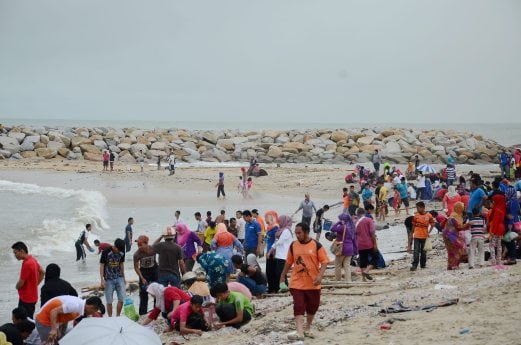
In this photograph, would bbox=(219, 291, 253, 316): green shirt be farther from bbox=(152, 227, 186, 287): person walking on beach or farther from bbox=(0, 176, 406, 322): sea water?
bbox=(0, 176, 406, 322): sea water

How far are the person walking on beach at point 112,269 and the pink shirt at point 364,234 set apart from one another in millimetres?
3989

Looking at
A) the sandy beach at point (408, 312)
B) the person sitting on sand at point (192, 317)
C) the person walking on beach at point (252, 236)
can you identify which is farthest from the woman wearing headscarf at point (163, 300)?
the person walking on beach at point (252, 236)

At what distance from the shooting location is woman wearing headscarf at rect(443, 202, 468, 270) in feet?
38.9

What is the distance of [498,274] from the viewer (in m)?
10.6

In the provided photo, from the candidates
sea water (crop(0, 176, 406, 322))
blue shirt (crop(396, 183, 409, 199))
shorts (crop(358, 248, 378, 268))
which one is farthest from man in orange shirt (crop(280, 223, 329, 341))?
blue shirt (crop(396, 183, 409, 199))

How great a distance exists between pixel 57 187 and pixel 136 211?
8657mm

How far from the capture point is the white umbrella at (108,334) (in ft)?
24.1

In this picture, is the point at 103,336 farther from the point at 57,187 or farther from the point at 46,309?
the point at 57,187

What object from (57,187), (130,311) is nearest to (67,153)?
(57,187)

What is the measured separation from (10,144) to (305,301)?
44.7 metres

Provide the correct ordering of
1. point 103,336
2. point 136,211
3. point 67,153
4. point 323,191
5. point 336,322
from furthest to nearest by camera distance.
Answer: point 67,153
point 323,191
point 136,211
point 336,322
point 103,336

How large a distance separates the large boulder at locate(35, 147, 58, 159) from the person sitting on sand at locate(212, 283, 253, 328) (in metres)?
40.2

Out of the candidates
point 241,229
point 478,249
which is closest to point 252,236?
point 241,229

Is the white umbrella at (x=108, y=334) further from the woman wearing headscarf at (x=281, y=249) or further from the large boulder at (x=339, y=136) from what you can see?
the large boulder at (x=339, y=136)
